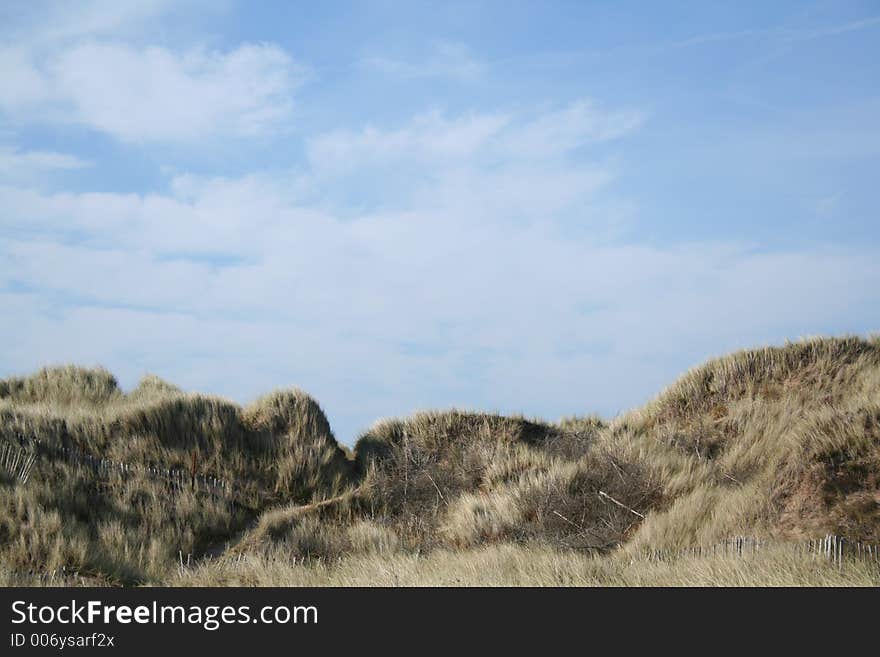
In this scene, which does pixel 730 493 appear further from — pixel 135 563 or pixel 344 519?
pixel 135 563

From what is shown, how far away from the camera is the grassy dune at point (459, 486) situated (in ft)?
31.9

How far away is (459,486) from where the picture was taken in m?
16.0

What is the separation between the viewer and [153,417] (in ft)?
51.6

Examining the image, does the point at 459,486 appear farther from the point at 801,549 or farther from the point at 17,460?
the point at 801,549

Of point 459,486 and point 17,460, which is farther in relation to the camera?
point 459,486

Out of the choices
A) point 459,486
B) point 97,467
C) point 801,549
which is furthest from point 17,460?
point 801,549

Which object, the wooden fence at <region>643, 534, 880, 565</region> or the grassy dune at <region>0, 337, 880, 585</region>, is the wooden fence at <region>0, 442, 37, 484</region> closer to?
the grassy dune at <region>0, 337, 880, 585</region>

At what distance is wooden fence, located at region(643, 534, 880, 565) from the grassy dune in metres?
0.22

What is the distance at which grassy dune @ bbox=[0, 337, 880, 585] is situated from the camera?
9727mm

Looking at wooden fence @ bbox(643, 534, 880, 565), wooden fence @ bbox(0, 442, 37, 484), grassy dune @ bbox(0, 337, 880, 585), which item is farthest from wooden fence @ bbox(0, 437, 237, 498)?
wooden fence @ bbox(643, 534, 880, 565)

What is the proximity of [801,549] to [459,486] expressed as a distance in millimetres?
8359

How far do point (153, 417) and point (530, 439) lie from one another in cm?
746

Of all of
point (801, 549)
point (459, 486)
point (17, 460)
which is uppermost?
point (17, 460)
